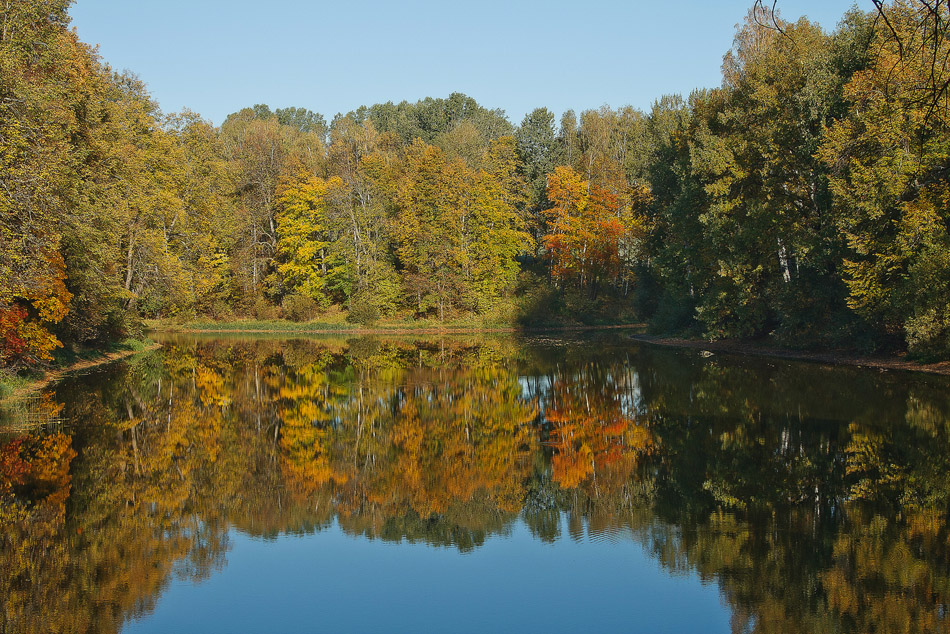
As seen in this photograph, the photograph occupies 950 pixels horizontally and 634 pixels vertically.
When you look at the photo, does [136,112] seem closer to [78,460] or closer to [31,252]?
[31,252]

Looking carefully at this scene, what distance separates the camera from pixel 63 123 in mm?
24312

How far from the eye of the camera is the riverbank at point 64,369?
22219 millimetres

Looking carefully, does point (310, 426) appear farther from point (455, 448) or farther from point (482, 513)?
point (482, 513)

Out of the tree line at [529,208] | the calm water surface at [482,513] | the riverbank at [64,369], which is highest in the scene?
the tree line at [529,208]

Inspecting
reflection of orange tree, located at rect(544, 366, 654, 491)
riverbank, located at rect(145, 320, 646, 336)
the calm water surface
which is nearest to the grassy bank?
riverbank, located at rect(145, 320, 646, 336)

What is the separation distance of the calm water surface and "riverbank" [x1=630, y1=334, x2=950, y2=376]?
4257mm

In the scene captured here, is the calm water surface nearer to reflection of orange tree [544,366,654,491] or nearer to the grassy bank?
reflection of orange tree [544,366,654,491]

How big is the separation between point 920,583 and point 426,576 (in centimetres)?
539

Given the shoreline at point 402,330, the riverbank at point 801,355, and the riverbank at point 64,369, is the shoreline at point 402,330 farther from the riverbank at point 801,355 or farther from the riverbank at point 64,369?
the riverbank at point 64,369

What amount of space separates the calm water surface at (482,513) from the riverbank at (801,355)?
426cm

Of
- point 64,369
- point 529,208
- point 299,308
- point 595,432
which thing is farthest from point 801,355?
point 529,208

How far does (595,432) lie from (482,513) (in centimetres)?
624

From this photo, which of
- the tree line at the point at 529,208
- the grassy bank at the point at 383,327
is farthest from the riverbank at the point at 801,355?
the grassy bank at the point at 383,327

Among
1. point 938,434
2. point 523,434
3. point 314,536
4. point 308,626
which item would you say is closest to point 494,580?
point 308,626
